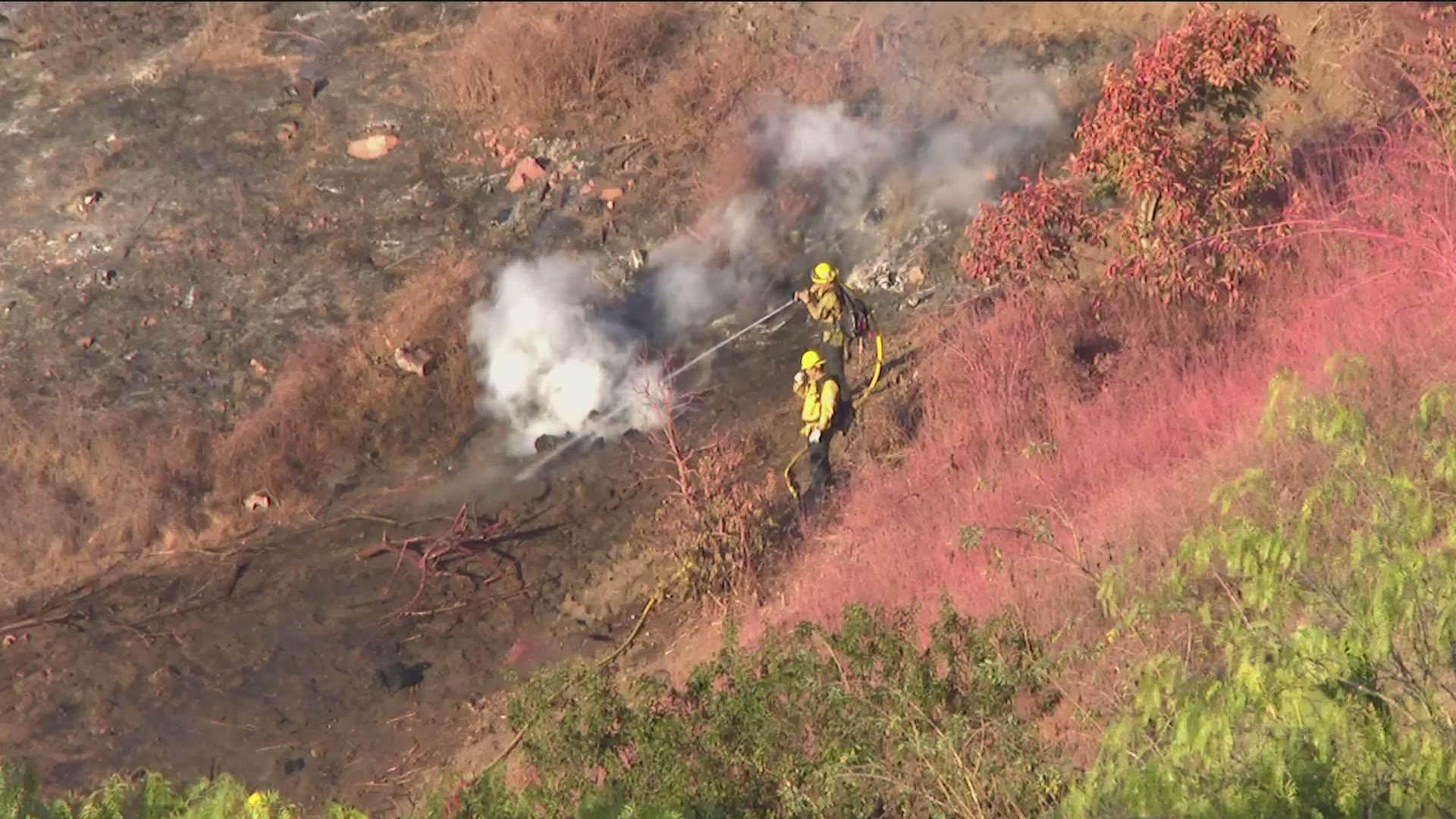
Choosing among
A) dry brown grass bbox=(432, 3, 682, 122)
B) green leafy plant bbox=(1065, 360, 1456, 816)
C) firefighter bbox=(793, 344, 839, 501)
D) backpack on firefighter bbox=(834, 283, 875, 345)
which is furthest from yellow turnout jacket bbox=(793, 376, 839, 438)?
dry brown grass bbox=(432, 3, 682, 122)

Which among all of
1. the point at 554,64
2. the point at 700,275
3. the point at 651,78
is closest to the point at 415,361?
the point at 700,275

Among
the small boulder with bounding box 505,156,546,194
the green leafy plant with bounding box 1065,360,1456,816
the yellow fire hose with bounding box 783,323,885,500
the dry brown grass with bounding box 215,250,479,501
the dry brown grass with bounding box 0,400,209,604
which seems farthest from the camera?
the small boulder with bounding box 505,156,546,194

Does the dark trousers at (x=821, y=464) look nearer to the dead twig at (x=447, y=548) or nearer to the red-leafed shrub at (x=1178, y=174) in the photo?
the red-leafed shrub at (x=1178, y=174)

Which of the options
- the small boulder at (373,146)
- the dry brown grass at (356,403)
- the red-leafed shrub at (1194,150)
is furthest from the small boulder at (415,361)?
the red-leafed shrub at (1194,150)

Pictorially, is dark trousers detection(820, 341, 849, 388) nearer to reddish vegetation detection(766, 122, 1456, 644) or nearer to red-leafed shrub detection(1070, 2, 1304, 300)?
reddish vegetation detection(766, 122, 1456, 644)

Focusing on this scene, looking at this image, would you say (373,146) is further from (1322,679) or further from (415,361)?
(1322,679)

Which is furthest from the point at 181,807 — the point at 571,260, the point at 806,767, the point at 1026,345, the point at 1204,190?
the point at 571,260

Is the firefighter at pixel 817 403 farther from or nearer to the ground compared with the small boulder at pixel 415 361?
farther from the ground
